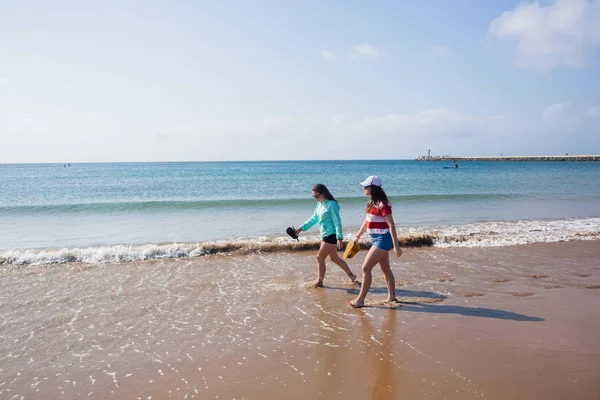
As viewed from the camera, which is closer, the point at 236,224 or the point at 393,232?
the point at 393,232

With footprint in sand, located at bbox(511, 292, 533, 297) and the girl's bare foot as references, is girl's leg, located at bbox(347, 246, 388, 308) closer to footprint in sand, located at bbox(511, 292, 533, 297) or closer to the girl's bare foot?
the girl's bare foot

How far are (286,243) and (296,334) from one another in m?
5.62

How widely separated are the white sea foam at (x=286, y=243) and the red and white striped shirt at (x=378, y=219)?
489 cm

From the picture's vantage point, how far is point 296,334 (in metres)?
5.07

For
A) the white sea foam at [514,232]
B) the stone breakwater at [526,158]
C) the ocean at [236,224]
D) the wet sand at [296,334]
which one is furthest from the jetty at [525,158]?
the wet sand at [296,334]

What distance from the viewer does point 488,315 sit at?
560cm

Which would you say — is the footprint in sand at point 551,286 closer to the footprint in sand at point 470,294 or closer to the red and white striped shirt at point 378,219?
the footprint in sand at point 470,294

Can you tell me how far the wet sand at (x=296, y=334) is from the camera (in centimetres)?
385

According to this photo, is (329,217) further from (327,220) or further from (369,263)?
(369,263)

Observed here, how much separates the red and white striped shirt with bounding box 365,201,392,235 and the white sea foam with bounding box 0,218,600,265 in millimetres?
4894

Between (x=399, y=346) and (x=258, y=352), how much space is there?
1595 mm

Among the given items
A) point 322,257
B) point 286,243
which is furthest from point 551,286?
point 286,243

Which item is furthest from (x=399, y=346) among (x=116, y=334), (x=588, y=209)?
(x=588, y=209)

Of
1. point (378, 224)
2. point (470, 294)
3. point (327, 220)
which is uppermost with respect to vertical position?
point (378, 224)
